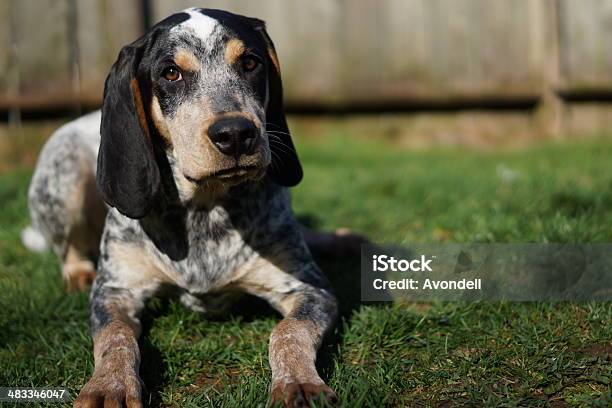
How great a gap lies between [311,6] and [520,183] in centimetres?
313

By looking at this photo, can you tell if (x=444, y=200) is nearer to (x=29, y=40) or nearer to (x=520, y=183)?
(x=520, y=183)

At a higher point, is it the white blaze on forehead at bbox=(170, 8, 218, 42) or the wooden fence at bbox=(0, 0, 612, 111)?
the white blaze on forehead at bbox=(170, 8, 218, 42)

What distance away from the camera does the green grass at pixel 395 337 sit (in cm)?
254

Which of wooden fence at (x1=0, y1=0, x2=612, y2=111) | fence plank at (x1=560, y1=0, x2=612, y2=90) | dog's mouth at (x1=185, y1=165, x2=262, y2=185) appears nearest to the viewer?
dog's mouth at (x1=185, y1=165, x2=262, y2=185)

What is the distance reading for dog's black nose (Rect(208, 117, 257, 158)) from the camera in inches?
103

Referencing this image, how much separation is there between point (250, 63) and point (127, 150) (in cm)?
62

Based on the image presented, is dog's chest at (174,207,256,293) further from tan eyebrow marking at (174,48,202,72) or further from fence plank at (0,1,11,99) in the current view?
fence plank at (0,1,11,99)

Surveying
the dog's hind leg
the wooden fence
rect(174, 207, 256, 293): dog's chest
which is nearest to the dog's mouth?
rect(174, 207, 256, 293): dog's chest

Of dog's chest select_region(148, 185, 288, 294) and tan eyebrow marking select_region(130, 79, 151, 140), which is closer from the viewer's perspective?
tan eyebrow marking select_region(130, 79, 151, 140)

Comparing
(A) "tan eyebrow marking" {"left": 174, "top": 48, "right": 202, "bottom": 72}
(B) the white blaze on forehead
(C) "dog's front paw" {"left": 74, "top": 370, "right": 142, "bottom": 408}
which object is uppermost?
(B) the white blaze on forehead

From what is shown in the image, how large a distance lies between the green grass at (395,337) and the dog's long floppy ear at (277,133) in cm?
64

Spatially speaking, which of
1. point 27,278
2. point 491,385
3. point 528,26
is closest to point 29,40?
point 27,278

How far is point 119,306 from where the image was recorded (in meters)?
3.11

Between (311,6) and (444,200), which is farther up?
(311,6)
